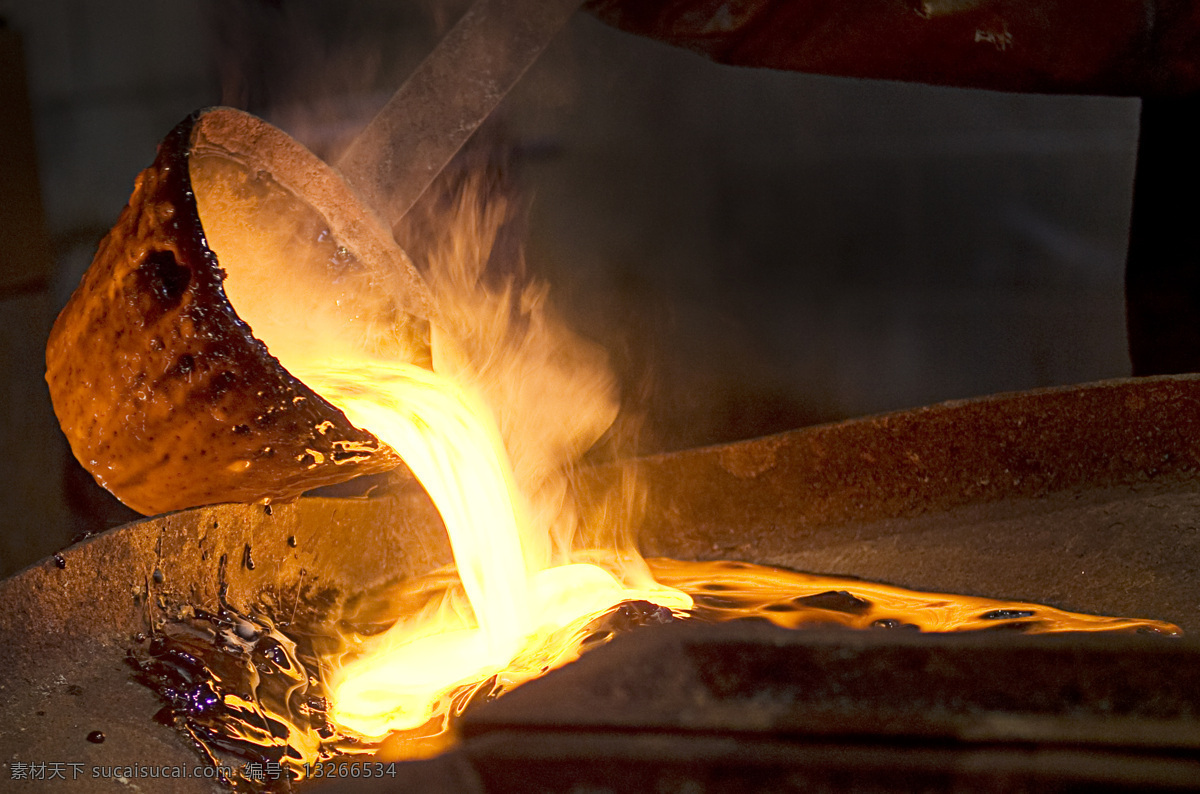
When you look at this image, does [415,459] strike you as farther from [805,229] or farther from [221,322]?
[805,229]

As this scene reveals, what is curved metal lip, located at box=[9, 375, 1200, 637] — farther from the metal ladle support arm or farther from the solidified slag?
the metal ladle support arm

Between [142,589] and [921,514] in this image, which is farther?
[921,514]

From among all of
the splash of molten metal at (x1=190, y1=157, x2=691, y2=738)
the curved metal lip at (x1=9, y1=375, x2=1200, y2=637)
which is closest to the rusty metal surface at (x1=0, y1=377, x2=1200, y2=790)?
the curved metal lip at (x1=9, y1=375, x2=1200, y2=637)

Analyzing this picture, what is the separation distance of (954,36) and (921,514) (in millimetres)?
859

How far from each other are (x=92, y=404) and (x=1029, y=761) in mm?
1091

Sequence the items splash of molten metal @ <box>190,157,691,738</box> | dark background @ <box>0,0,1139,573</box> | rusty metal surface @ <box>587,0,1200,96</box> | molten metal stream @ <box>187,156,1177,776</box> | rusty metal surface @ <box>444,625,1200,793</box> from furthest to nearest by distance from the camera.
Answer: dark background @ <box>0,0,1139,573</box> < rusty metal surface @ <box>587,0,1200,96</box> < splash of molten metal @ <box>190,157,691,738</box> < molten metal stream @ <box>187,156,1177,776</box> < rusty metal surface @ <box>444,625,1200,793</box>

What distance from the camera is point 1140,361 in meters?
2.04

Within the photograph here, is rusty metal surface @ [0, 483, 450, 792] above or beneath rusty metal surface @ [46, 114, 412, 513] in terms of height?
beneath

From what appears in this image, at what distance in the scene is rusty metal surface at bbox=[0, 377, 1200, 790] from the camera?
5.10 ft

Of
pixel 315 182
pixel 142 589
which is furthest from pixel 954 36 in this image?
pixel 142 589

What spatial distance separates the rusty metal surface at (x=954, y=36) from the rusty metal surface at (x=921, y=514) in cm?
55

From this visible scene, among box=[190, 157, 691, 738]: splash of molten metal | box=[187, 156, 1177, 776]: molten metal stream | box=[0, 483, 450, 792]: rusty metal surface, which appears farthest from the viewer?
box=[190, 157, 691, 738]: splash of molten metal

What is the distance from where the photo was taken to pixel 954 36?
1.55 meters

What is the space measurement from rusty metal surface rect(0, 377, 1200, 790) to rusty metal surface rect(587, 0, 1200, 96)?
551mm
